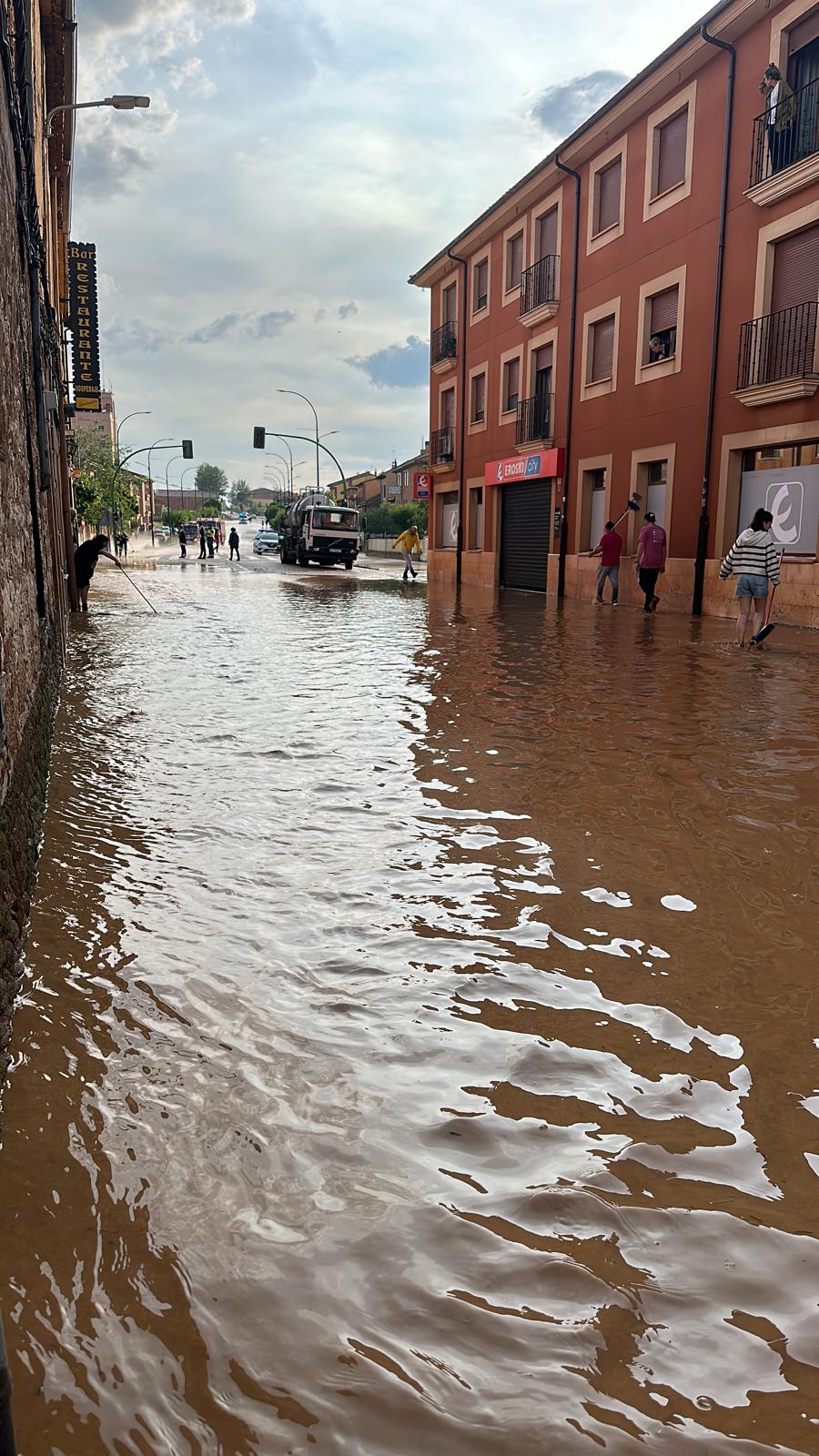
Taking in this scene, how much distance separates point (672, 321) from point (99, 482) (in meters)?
38.6

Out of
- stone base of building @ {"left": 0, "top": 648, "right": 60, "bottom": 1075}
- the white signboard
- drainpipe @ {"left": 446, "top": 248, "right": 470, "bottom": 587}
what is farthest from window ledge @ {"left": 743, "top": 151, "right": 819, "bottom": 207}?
drainpipe @ {"left": 446, "top": 248, "right": 470, "bottom": 587}

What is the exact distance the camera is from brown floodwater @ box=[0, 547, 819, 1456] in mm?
1685

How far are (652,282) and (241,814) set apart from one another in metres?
17.8

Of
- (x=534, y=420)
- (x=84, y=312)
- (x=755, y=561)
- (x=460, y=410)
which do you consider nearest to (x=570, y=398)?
(x=534, y=420)

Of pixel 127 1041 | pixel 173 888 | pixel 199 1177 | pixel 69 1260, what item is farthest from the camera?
pixel 173 888

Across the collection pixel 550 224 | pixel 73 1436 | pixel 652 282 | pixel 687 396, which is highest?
pixel 550 224

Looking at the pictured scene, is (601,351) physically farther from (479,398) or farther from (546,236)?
(479,398)

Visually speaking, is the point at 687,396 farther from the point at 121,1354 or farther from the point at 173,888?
the point at 121,1354

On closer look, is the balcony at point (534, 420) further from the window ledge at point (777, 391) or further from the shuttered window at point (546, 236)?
the window ledge at point (777, 391)

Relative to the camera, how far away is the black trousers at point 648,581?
1811 centimetres

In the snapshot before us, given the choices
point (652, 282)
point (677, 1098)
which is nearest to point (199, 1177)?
point (677, 1098)

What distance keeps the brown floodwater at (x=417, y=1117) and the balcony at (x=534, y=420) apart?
20.2 meters

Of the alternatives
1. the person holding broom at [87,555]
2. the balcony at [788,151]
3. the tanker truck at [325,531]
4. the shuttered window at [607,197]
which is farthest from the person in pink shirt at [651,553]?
the tanker truck at [325,531]

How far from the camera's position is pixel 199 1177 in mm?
2217
